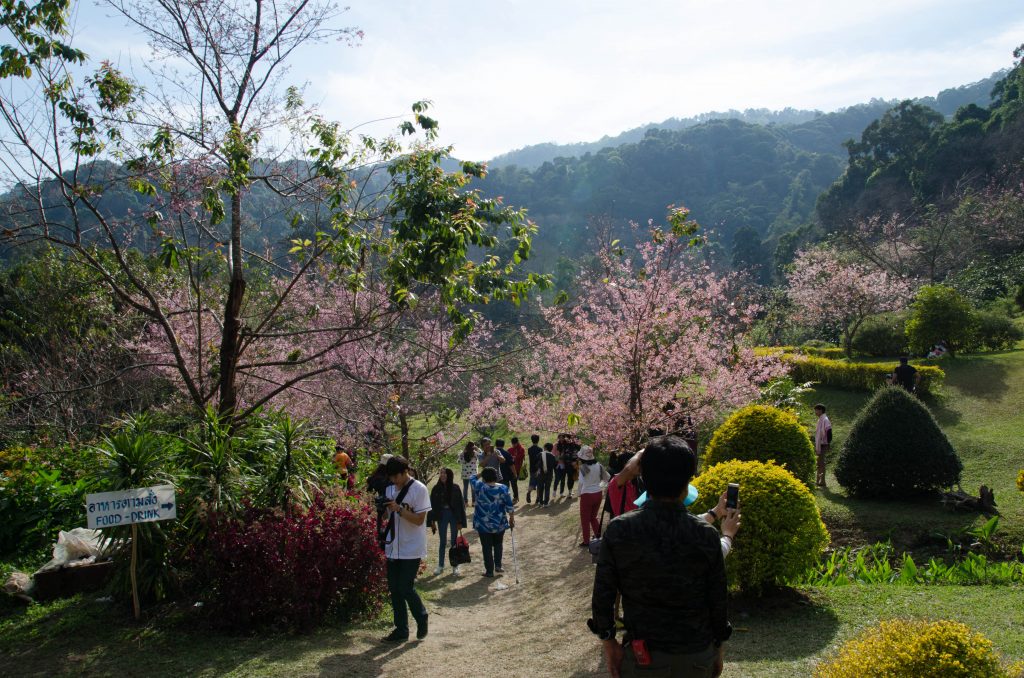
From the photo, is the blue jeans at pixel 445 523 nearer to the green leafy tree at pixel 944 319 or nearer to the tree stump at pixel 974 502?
the tree stump at pixel 974 502

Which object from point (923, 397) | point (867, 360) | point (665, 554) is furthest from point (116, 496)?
point (867, 360)

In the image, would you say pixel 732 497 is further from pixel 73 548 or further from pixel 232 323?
pixel 73 548

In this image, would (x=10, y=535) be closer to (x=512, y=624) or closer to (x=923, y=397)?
(x=512, y=624)

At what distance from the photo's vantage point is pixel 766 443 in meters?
10.8

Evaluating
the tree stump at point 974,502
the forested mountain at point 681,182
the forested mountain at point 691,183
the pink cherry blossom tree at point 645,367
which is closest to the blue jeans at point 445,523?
the pink cherry blossom tree at point 645,367

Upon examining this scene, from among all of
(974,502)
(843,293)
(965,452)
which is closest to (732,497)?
(974,502)

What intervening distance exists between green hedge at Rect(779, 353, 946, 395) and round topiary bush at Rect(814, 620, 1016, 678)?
47.7 feet

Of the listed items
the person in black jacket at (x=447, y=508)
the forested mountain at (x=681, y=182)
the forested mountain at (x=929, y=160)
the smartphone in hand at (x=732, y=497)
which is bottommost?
the person in black jacket at (x=447, y=508)

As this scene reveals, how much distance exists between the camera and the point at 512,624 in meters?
7.43

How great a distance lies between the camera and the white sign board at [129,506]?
6.01m

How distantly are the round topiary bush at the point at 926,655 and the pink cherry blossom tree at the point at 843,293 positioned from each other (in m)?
22.0

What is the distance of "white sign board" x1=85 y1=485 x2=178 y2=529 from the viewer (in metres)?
6.01

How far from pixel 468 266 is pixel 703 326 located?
10.1 metres

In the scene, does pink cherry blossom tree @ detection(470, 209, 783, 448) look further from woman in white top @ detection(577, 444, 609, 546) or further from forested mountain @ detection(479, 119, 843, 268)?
forested mountain @ detection(479, 119, 843, 268)
